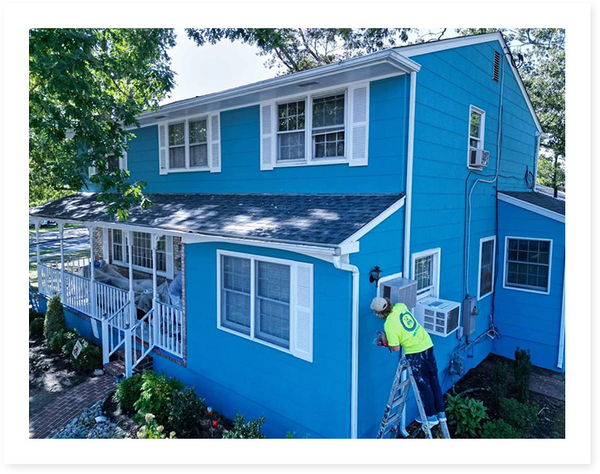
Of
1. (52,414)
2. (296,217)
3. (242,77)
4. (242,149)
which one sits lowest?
(52,414)

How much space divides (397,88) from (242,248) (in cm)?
315

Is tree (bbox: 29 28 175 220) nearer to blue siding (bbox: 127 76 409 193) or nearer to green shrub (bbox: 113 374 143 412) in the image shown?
blue siding (bbox: 127 76 409 193)

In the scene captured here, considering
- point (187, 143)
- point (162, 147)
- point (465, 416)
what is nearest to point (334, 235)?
point (465, 416)

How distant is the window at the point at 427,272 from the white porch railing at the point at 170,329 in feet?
13.3

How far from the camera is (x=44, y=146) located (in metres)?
8.30

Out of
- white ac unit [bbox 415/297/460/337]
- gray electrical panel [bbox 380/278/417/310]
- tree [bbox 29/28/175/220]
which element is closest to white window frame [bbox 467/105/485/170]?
white ac unit [bbox 415/297/460/337]

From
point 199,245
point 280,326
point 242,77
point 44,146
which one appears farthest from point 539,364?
point 44,146

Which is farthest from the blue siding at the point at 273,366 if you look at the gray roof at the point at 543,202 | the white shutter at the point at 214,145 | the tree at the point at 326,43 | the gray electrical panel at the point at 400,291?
the tree at the point at 326,43

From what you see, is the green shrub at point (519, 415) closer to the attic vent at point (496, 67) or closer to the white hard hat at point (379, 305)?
the white hard hat at point (379, 305)

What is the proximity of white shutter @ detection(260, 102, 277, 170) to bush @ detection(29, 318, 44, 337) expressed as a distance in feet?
23.8

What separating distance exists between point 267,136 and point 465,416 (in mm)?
5421

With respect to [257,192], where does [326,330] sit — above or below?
below

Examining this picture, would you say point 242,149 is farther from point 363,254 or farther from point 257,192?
point 363,254

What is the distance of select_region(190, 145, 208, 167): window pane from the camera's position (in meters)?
8.24
